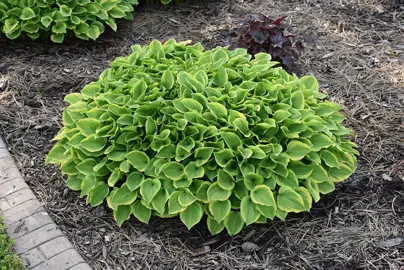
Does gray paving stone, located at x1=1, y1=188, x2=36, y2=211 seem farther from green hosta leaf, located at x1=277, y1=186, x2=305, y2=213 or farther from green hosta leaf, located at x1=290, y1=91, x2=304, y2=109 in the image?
green hosta leaf, located at x1=290, y1=91, x2=304, y2=109

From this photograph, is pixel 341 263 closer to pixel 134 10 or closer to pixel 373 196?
pixel 373 196

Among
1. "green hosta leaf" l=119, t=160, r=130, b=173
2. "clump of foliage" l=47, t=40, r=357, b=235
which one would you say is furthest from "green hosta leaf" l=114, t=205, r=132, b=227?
"green hosta leaf" l=119, t=160, r=130, b=173

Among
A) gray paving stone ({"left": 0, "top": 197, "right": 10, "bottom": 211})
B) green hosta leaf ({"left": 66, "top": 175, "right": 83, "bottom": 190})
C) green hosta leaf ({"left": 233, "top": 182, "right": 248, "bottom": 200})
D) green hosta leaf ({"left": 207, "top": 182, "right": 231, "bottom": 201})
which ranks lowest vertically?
gray paving stone ({"left": 0, "top": 197, "right": 10, "bottom": 211})

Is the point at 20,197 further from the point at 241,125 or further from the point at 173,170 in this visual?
the point at 241,125

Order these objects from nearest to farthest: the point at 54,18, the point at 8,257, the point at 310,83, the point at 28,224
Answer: the point at 8,257
the point at 28,224
the point at 310,83
the point at 54,18

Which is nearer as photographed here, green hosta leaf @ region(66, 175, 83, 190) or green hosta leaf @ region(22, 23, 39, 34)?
Answer: green hosta leaf @ region(66, 175, 83, 190)

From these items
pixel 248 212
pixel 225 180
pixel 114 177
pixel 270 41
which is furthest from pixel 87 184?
pixel 270 41

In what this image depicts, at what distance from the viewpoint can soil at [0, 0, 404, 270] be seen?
105 inches

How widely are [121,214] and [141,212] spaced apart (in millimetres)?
113

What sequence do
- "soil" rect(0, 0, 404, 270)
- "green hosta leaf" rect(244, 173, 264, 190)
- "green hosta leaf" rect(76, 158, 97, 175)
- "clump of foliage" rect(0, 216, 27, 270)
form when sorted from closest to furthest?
"clump of foliage" rect(0, 216, 27, 270) → "green hosta leaf" rect(244, 173, 264, 190) → "soil" rect(0, 0, 404, 270) → "green hosta leaf" rect(76, 158, 97, 175)

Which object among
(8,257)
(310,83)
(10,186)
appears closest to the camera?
(8,257)

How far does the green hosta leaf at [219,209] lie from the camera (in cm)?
253

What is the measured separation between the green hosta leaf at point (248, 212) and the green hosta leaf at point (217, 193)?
0.09 meters

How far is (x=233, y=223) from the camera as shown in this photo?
8.53 ft
